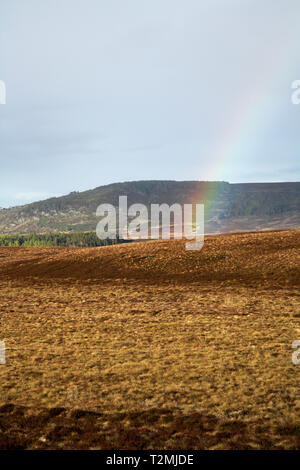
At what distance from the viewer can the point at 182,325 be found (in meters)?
20.0

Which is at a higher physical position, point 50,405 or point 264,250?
point 264,250

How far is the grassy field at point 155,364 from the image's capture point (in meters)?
9.15

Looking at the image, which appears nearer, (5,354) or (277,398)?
(277,398)

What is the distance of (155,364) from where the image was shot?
13977 millimetres

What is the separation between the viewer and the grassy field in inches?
360

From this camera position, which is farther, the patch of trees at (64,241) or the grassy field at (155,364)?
the patch of trees at (64,241)

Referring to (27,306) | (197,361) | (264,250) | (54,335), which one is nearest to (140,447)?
(197,361)

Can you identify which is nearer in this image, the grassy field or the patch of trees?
the grassy field

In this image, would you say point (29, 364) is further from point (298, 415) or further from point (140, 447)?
point (298, 415)

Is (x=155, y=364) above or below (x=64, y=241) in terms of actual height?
above

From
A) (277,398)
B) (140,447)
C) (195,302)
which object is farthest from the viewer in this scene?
(195,302)

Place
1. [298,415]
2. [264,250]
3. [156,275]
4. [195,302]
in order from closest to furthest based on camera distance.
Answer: [298,415]
[195,302]
[156,275]
[264,250]

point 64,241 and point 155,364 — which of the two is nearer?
point 155,364

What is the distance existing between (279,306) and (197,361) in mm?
12181
